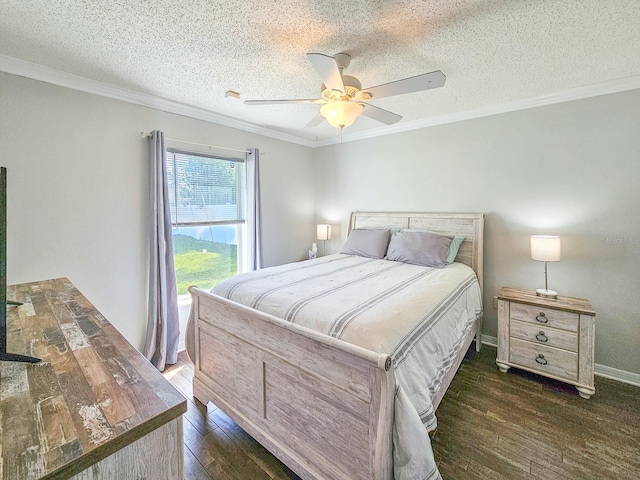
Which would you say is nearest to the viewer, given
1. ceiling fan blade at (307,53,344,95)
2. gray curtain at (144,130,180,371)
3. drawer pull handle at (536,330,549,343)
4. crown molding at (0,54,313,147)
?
ceiling fan blade at (307,53,344,95)

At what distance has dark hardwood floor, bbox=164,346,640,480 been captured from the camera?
5.17ft

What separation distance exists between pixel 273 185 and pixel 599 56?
3.25m

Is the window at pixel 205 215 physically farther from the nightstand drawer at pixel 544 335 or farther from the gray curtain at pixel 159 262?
the nightstand drawer at pixel 544 335

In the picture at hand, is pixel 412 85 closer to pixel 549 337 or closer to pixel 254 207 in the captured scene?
pixel 549 337

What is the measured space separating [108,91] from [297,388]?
9.14 ft

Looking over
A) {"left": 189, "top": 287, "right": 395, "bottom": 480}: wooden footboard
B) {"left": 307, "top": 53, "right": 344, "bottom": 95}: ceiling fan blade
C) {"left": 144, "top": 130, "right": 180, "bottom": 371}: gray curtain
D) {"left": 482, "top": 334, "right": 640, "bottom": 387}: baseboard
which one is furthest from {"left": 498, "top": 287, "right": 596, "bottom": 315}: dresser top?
{"left": 144, "top": 130, "right": 180, "bottom": 371}: gray curtain

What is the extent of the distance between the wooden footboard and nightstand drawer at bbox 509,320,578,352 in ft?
6.08

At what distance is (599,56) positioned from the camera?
1961mm

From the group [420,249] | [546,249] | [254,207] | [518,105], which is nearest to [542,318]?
[546,249]

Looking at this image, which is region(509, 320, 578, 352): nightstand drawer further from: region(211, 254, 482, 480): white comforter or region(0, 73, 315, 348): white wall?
region(0, 73, 315, 348): white wall

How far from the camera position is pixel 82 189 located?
7.63 ft

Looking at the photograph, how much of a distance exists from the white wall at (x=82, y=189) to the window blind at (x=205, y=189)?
0.85 feet

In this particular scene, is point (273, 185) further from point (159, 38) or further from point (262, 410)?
point (262, 410)

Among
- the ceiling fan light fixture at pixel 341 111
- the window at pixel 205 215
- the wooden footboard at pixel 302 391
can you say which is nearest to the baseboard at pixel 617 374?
the wooden footboard at pixel 302 391
